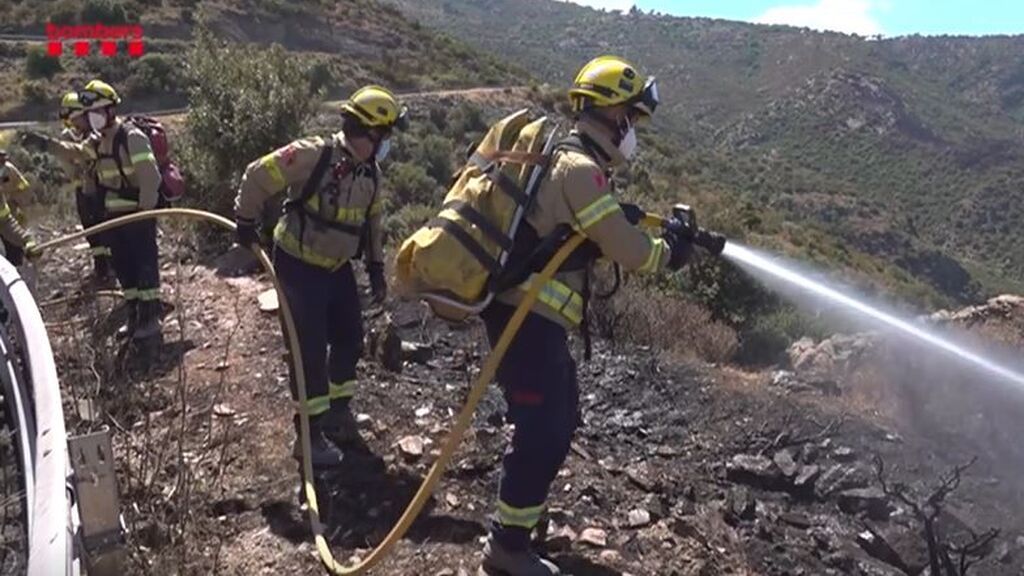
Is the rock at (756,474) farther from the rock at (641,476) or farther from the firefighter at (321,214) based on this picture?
the firefighter at (321,214)

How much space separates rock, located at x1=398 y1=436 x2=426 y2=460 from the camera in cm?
481

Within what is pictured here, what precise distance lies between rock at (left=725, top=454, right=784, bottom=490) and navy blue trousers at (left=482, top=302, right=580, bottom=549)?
1512 mm

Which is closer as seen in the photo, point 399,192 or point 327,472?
point 327,472

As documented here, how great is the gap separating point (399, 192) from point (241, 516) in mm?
13429

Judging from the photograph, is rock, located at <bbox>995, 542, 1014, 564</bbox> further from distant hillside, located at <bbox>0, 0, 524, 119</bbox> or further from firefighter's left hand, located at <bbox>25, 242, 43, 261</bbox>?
distant hillside, located at <bbox>0, 0, 524, 119</bbox>

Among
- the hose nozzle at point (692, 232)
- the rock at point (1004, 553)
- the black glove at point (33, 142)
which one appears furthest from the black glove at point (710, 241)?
the black glove at point (33, 142)

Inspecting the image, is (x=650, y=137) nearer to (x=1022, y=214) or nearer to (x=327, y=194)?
(x=1022, y=214)

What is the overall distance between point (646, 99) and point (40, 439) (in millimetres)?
2296

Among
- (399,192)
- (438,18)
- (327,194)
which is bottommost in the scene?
(399,192)

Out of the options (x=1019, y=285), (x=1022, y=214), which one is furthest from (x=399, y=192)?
(x=1022, y=214)

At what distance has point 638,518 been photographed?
4.25 meters

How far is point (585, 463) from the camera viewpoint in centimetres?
478

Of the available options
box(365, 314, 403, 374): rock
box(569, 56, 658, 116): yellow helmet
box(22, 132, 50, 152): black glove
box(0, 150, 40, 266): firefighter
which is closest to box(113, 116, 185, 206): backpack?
box(0, 150, 40, 266): firefighter

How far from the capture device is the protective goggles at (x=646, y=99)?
11.1 ft
